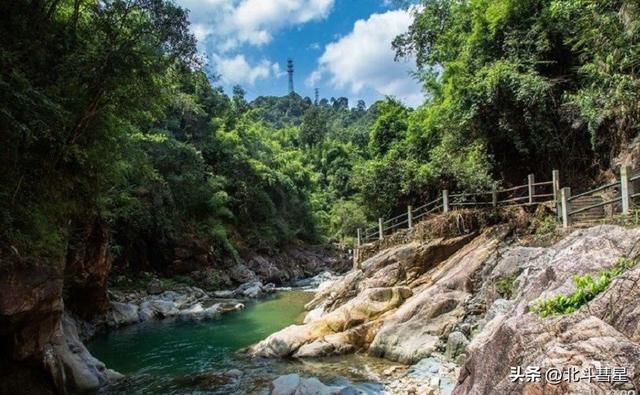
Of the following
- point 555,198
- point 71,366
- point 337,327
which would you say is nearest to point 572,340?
point 337,327

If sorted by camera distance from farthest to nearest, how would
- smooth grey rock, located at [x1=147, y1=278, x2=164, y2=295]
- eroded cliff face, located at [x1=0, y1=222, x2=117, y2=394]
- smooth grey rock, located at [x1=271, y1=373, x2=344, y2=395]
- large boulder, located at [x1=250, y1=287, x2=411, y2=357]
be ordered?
1. smooth grey rock, located at [x1=147, y1=278, x2=164, y2=295]
2. large boulder, located at [x1=250, y1=287, x2=411, y2=357]
3. smooth grey rock, located at [x1=271, y1=373, x2=344, y2=395]
4. eroded cliff face, located at [x1=0, y1=222, x2=117, y2=394]

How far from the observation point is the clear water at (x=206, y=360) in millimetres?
→ 8797

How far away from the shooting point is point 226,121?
34.6 meters

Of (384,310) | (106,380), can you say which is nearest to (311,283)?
(384,310)

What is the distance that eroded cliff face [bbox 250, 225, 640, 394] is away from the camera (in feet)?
11.6

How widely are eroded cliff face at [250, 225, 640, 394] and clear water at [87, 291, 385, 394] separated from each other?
696 millimetres

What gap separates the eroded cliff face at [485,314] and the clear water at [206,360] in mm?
696

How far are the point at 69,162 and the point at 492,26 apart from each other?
15.0m

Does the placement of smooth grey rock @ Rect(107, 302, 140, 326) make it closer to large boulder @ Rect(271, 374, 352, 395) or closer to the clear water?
the clear water

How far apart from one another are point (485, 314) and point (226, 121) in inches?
1139

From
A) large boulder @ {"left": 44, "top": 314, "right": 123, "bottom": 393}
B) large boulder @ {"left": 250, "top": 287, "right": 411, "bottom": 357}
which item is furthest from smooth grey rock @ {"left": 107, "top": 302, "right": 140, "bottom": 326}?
large boulder @ {"left": 250, "top": 287, "right": 411, "bottom": 357}

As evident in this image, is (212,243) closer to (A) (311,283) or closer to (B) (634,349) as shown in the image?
(A) (311,283)

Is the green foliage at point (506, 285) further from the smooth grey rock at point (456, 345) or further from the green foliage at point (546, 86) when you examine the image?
the green foliage at point (546, 86)

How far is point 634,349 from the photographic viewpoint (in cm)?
313
